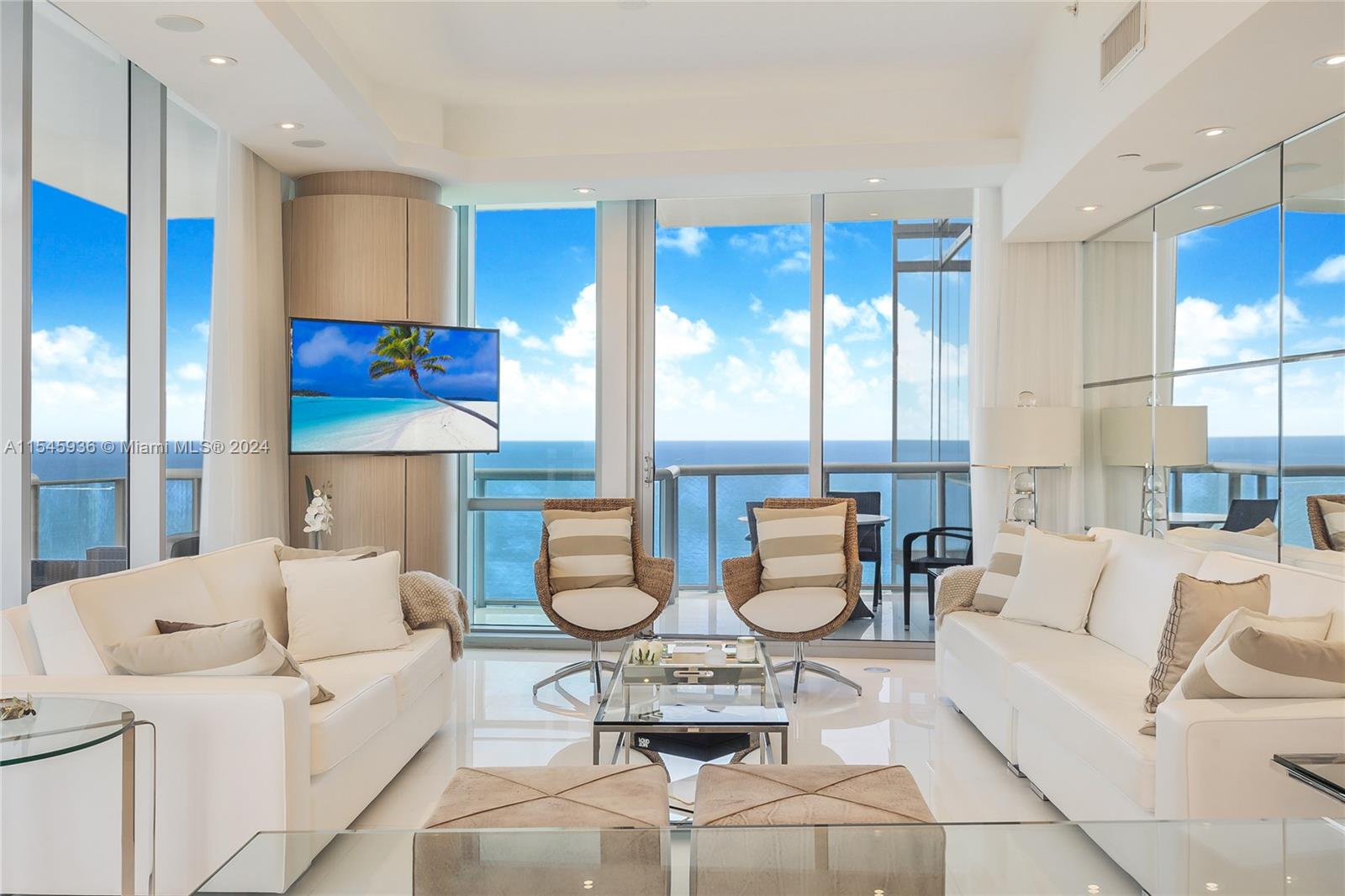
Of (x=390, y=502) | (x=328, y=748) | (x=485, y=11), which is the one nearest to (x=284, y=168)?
(x=485, y=11)

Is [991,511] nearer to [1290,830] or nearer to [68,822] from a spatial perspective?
[1290,830]

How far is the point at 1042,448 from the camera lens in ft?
15.5

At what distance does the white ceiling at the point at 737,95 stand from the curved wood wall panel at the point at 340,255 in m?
0.21

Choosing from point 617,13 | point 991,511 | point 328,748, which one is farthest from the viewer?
point 991,511

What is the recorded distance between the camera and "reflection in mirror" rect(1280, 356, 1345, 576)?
2.86 m

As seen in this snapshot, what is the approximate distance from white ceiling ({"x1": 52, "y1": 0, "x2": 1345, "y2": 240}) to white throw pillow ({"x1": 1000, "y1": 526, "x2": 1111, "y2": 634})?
1.53 meters

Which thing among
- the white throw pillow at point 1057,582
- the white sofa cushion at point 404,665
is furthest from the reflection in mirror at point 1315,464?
the white sofa cushion at point 404,665

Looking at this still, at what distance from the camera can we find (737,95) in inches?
198

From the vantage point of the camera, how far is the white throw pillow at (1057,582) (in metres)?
3.85

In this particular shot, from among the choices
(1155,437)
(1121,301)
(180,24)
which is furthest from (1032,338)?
(180,24)

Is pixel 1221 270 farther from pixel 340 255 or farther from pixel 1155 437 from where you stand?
pixel 340 255

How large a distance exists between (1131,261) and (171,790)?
4.41 m

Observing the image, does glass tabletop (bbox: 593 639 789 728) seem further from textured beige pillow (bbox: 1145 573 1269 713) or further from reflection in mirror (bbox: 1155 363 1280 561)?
reflection in mirror (bbox: 1155 363 1280 561)

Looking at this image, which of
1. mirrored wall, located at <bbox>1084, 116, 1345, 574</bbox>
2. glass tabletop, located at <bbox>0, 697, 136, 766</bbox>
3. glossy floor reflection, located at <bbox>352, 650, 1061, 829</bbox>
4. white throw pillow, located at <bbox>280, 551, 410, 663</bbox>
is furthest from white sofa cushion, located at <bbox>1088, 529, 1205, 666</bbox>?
glass tabletop, located at <bbox>0, 697, 136, 766</bbox>
